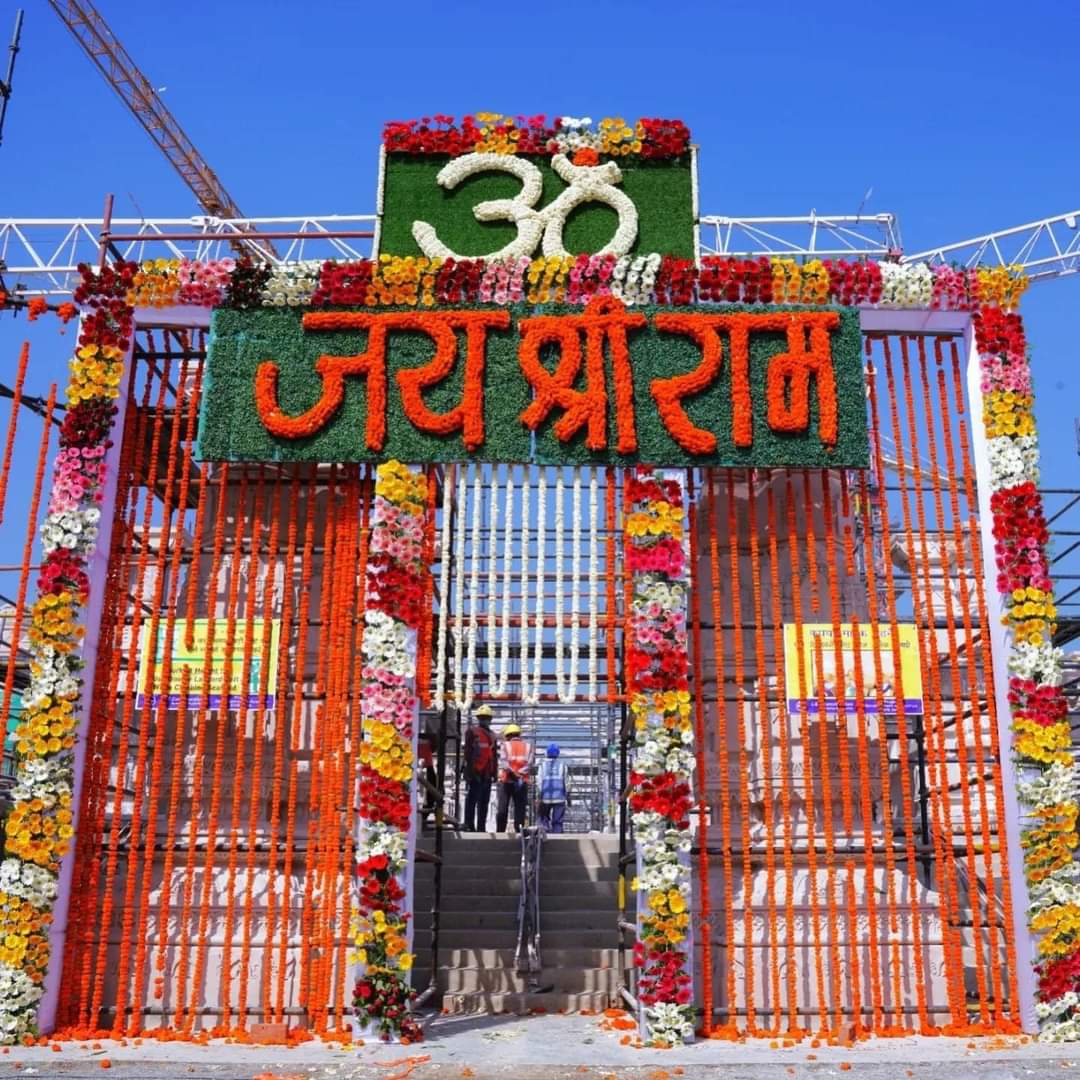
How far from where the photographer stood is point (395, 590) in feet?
30.9

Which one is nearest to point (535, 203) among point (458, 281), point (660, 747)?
point (458, 281)

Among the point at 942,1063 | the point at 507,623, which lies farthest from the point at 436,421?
the point at 942,1063

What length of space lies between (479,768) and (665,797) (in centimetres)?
529

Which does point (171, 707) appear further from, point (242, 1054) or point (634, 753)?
point (634, 753)

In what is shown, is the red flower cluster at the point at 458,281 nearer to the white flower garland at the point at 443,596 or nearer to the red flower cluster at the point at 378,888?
the white flower garland at the point at 443,596

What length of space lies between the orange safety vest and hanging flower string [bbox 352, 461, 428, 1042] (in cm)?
503

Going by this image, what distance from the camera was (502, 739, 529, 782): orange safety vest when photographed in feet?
46.5

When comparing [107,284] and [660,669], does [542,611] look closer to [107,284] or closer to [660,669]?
[660,669]

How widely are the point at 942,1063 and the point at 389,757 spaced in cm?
447

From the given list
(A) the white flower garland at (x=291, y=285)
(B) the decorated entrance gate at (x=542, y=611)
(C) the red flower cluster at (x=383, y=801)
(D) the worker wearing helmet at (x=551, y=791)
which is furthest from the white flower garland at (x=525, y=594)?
(D) the worker wearing helmet at (x=551, y=791)

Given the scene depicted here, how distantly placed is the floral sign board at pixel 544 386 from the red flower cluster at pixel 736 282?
0.13m

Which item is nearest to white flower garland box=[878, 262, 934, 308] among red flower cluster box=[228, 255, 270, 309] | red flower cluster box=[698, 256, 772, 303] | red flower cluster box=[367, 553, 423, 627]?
red flower cluster box=[698, 256, 772, 303]

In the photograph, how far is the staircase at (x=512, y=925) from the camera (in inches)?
404

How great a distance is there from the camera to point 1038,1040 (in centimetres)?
859
